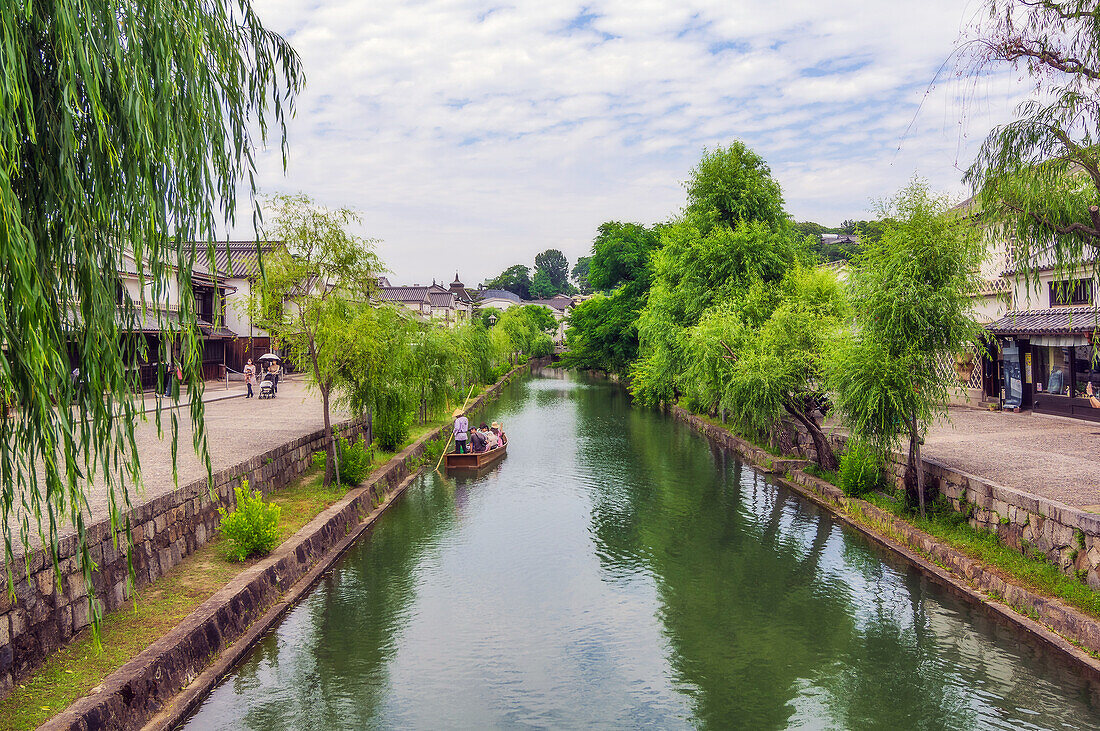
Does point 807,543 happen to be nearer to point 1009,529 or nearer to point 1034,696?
point 1009,529

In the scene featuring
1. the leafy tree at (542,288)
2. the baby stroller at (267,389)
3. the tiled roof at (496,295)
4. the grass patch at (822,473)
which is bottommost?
the grass patch at (822,473)

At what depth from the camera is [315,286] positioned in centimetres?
1828

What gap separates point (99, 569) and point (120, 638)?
0.98 metres

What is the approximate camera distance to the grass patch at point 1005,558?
10.3 m

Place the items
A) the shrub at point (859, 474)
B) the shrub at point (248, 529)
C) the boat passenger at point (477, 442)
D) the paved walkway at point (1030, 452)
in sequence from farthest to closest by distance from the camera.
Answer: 1. the boat passenger at point (477, 442)
2. the shrub at point (859, 474)
3. the paved walkway at point (1030, 452)
4. the shrub at point (248, 529)

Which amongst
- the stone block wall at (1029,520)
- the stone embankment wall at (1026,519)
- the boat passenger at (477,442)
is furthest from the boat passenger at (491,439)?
the stone block wall at (1029,520)

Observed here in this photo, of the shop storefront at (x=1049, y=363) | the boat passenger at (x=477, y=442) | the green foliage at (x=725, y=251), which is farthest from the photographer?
the green foliage at (x=725, y=251)

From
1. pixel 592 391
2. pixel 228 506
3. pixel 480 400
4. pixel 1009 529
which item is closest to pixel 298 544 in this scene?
pixel 228 506

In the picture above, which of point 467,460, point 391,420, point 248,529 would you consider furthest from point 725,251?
point 248,529

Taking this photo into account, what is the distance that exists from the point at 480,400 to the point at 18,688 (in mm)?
37439

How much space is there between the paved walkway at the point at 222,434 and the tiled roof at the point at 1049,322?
22.1m

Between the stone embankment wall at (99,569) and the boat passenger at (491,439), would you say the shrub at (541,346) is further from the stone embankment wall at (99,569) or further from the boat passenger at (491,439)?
the stone embankment wall at (99,569)

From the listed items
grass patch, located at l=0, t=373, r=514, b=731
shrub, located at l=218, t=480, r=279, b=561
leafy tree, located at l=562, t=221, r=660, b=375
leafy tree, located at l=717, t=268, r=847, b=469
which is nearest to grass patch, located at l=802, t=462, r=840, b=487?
leafy tree, located at l=717, t=268, r=847, b=469

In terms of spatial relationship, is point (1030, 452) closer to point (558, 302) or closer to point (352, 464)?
point (352, 464)
